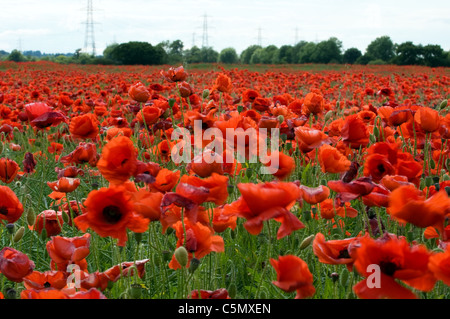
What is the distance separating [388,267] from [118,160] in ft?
2.16

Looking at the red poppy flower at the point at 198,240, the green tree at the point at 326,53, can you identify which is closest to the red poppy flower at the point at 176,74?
the red poppy flower at the point at 198,240

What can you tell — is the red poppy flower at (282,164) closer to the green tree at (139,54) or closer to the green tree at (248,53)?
the green tree at (139,54)

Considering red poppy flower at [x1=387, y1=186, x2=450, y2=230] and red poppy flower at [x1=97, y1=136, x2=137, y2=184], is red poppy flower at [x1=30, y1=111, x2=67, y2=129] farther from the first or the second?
red poppy flower at [x1=387, y1=186, x2=450, y2=230]

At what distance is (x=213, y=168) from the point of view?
4.18 feet

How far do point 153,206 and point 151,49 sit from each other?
2935 centimetres

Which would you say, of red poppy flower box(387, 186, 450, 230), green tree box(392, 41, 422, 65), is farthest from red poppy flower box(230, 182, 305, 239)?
green tree box(392, 41, 422, 65)

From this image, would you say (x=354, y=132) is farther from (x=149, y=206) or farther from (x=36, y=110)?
(x=36, y=110)

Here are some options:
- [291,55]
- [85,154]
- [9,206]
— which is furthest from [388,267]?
[291,55]

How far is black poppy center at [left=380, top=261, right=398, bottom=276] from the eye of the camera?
0.87m

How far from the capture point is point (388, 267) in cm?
87

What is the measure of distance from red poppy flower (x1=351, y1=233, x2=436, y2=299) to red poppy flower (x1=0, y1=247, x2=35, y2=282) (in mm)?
734

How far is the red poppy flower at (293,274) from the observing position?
3.06ft

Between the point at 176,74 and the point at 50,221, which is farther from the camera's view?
the point at 176,74
